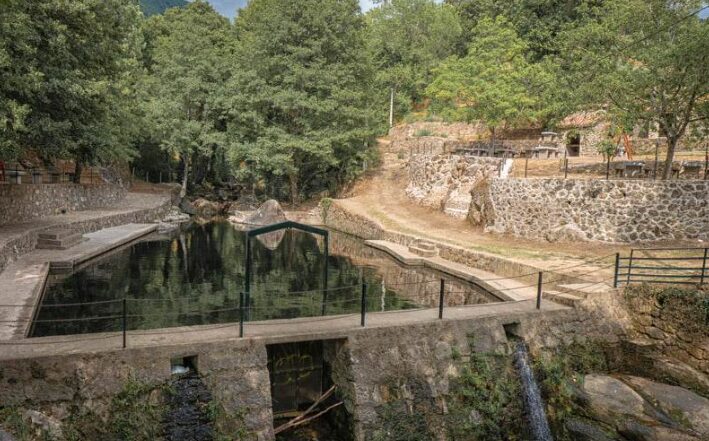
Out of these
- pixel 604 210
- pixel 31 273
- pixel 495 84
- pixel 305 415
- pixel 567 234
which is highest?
pixel 495 84

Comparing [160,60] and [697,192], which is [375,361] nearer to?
[697,192]

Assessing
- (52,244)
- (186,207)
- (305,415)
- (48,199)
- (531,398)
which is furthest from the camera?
(186,207)

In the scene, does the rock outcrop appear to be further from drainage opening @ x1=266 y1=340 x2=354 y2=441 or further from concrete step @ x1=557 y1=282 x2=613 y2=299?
drainage opening @ x1=266 y1=340 x2=354 y2=441

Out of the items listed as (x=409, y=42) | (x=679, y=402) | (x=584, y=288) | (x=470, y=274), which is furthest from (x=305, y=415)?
(x=409, y=42)

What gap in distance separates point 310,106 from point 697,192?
2390 cm

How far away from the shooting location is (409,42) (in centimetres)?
6028

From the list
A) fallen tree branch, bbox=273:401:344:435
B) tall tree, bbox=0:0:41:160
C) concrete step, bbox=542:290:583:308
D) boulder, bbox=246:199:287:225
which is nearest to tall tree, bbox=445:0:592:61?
boulder, bbox=246:199:287:225

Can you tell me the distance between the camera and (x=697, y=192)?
18.6m

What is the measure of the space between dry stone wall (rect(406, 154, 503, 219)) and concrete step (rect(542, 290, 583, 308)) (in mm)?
14322

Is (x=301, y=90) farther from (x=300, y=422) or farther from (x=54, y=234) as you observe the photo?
(x=300, y=422)

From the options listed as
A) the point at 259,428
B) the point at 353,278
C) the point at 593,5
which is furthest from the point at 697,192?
the point at 593,5

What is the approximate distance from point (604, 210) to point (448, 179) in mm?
12229

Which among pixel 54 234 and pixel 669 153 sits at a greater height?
pixel 669 153

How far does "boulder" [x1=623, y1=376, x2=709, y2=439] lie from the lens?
950cm
